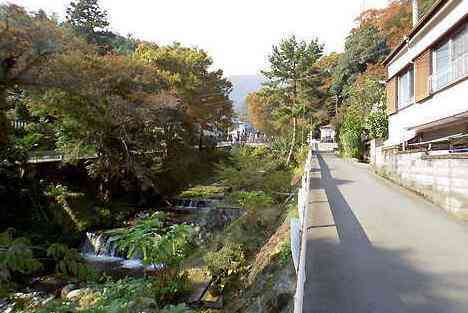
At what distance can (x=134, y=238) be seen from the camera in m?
7.62

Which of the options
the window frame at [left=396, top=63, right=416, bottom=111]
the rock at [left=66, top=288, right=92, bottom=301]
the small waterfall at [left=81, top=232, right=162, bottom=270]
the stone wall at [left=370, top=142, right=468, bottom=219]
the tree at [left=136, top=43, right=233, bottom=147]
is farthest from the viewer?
the tree at [left=136, top=43, right=233, bottom=147]

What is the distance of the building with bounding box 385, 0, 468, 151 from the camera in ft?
35.6

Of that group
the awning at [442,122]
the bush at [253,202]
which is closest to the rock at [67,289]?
the bush at [253,202]

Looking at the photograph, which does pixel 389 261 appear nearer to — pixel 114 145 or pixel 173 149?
pixel 114 145

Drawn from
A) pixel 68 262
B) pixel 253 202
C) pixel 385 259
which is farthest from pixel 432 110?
pixel 68 262

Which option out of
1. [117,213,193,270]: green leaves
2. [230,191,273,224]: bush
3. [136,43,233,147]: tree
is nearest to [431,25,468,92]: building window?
[230,191,273,224]: bush

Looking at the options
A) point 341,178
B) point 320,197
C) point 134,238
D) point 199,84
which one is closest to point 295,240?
point 134,238

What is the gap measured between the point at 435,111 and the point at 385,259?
30.5 feet

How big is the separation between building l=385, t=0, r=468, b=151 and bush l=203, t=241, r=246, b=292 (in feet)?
19.9

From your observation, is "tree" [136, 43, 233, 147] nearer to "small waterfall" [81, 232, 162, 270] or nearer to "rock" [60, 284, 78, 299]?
"small waterfall" [81, 232, 162, 270]

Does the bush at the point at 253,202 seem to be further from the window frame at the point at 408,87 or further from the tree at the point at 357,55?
the tree at the point at 357,55

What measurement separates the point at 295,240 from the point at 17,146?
17888mm

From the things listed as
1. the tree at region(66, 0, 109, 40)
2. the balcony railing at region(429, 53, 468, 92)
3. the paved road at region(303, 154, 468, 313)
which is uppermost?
the tree at region(66, 0, 109, 40)

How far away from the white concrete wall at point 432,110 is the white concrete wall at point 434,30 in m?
1.82
